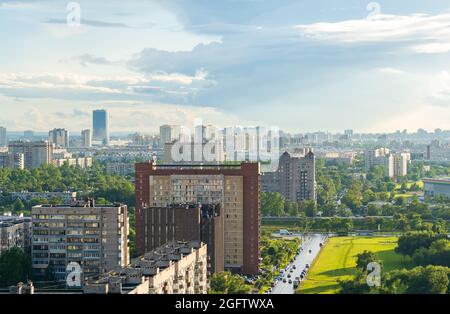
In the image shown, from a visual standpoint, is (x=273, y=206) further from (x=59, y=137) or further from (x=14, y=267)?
(x=59, y=137)

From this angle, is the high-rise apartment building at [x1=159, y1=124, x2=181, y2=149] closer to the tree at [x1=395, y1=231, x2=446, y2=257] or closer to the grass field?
the grass field

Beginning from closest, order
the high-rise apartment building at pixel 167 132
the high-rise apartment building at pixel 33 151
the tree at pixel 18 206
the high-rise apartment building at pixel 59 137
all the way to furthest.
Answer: the tree at pixel 18 206 → the high-rise apartment building at pixel 33 151 → the high-rise apartment building at pixel 167 132 → the high-rise apartment building at pixel 59 137

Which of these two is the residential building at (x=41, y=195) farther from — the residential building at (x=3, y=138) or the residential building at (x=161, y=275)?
the residential building at (x=3, y=138)

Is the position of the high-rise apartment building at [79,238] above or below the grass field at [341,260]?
above

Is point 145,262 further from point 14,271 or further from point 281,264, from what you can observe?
point 281,264

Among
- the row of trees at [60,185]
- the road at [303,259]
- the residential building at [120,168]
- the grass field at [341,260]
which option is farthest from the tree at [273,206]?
the residential building at [120,168]
